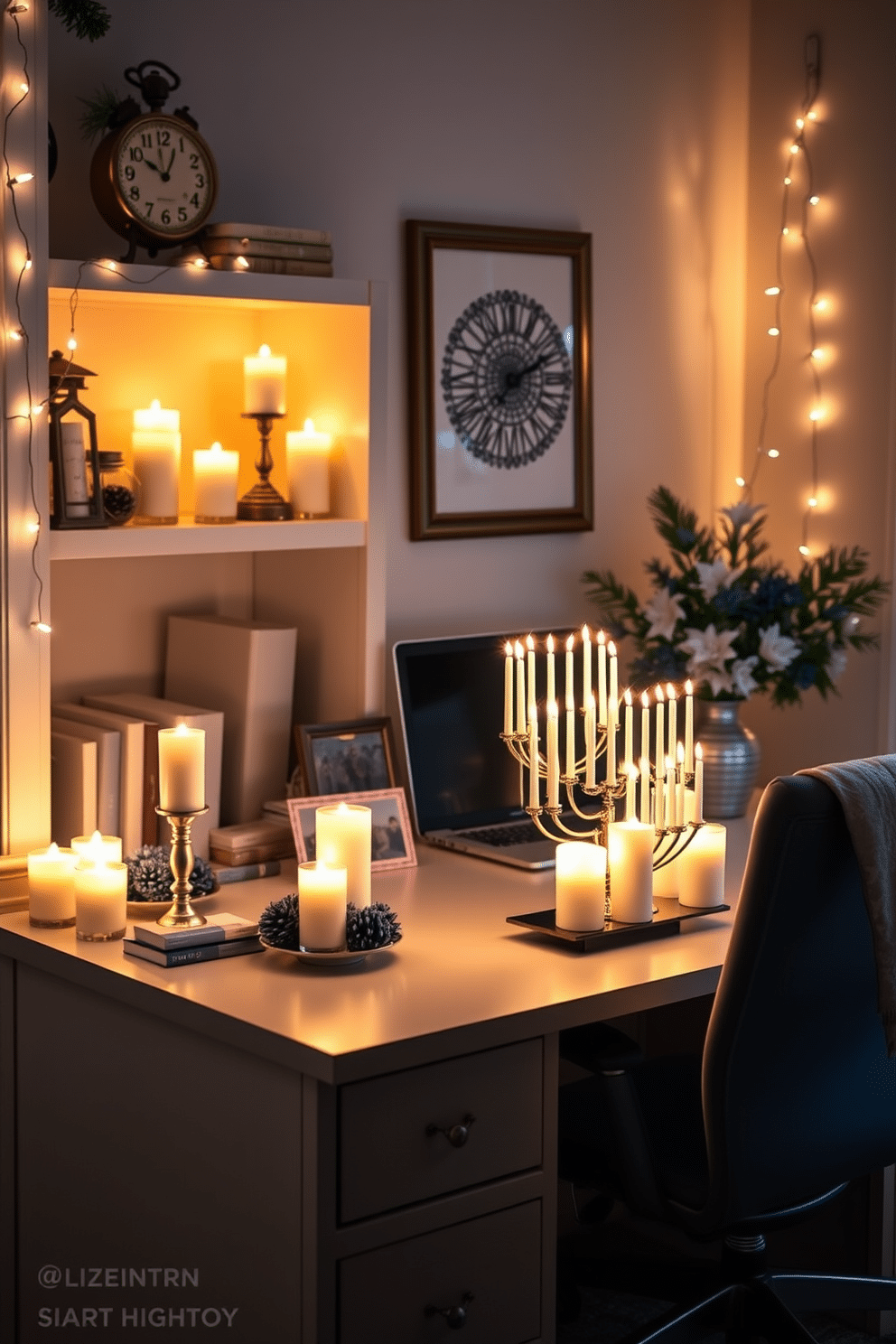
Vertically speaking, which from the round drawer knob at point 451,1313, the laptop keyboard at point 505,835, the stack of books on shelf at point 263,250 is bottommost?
the round drawer knob at point 451,1313

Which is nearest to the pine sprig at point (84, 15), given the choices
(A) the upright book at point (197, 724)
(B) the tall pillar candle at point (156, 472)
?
(B) the tall pillar candle at point (156, 472)

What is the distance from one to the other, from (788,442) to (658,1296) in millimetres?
1552

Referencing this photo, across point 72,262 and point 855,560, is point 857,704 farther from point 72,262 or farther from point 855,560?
point 72,262

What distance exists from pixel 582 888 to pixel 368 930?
0.90 feet

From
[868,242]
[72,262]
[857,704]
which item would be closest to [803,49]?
[868,242]

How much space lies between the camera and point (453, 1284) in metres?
1.76

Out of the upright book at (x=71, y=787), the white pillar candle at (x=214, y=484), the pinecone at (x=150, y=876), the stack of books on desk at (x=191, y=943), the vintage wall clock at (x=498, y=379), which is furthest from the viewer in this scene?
the vintage wall clock at (x=498, y=379)

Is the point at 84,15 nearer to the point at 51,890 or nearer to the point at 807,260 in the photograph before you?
the point at 51,890

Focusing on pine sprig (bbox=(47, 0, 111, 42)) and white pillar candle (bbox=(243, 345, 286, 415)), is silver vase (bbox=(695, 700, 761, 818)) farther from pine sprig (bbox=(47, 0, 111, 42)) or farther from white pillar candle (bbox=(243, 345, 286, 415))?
pine sprig (bbox=(47, 0, 111, 42))

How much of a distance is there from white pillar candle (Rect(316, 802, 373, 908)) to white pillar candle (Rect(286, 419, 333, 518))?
0.57 m

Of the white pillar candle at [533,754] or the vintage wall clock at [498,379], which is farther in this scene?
the vintage wall clock at [498,379]

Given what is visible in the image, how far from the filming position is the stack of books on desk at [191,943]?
1.88m

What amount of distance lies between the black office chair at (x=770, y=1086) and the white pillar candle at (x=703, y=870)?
0.86 feet

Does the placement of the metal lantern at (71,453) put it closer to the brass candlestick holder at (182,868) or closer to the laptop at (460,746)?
the brass candlestick holder at (182,868)
